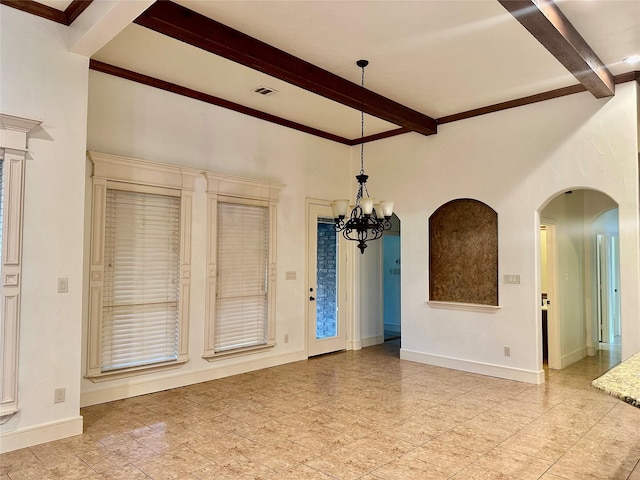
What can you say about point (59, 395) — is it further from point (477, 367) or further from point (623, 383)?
point (477, 367)

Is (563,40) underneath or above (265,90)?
underneath

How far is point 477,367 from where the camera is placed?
17.6 feet

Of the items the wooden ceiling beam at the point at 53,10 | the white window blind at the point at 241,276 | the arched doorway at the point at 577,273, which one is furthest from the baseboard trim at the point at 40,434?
the arched doorway at the point at 577,273

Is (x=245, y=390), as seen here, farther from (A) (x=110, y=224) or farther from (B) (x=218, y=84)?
(B) (x=218, y=84)

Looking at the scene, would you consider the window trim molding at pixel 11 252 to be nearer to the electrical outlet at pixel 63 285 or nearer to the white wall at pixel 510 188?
the electrical outlet at pixel 63 285

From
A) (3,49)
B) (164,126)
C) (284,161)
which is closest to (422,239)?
(284,161)

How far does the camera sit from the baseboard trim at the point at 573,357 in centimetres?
574

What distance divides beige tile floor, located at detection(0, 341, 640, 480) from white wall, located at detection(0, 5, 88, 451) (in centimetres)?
27

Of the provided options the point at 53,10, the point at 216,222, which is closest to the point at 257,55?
the point at 53,10

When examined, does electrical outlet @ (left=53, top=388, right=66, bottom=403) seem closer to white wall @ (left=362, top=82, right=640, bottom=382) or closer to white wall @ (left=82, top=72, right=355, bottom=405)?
white wall @ (left=82, top=72, right=355, bottom=405)

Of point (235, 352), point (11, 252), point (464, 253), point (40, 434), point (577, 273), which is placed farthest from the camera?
point (577, 273)

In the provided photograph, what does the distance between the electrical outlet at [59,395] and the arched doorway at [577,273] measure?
5.32 meters

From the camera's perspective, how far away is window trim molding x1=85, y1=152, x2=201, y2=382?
4062 mm

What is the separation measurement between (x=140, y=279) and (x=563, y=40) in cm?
435
